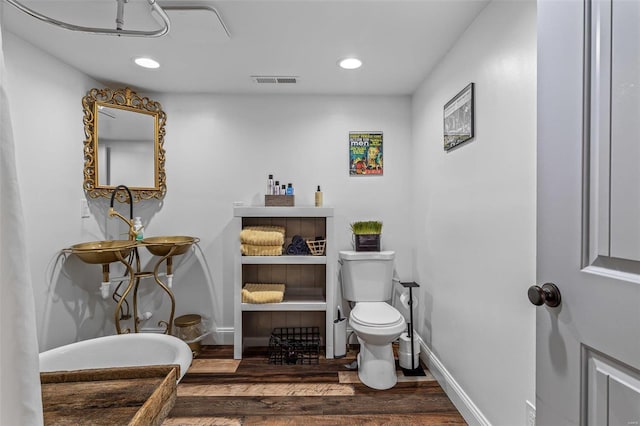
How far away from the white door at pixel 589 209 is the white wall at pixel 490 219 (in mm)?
500

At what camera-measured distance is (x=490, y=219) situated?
61.4 inches

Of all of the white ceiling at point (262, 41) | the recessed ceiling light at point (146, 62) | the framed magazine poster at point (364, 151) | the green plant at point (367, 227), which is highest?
the recessed ceiling light at point (146, 62)

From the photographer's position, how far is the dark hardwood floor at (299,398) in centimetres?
182

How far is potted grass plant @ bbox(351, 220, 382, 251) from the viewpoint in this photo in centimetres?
260

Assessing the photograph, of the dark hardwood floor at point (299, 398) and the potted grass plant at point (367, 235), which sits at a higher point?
the potted grass plant at point (367, 235)

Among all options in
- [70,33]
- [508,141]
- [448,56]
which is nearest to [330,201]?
[448,56]

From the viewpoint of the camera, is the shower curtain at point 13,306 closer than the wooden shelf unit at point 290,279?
Yes

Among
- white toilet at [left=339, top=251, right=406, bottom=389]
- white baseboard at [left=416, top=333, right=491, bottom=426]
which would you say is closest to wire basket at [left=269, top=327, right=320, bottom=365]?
white toilet at [left=339, top=251, right=406, bottom=389]

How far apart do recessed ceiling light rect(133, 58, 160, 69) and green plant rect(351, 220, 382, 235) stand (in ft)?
6.23

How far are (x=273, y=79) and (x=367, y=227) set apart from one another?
4.62ft

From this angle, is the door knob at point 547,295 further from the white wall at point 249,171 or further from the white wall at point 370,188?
the white wall at point 249,171

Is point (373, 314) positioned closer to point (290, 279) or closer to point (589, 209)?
point (290, 279)

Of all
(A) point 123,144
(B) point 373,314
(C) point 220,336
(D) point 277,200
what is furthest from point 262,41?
(C) point 220,336

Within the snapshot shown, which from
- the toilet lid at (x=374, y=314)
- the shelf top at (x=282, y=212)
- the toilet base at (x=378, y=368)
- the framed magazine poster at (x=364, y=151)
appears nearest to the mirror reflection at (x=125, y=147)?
the shelf top at (x=282, y=212)
